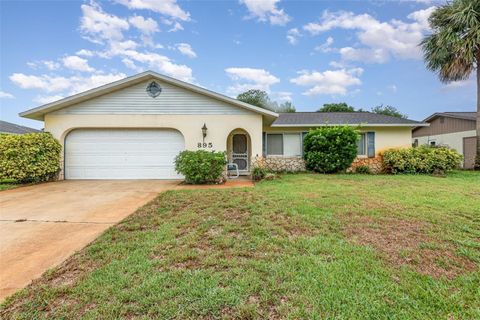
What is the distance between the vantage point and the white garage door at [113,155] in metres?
10.2

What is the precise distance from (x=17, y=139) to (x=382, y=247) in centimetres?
1166

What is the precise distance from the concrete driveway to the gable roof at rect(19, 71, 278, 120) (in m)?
3.44

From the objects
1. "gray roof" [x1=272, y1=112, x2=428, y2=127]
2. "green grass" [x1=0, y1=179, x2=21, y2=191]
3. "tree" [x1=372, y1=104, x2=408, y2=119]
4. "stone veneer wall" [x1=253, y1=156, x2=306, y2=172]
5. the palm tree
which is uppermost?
"tree" [x1=372, y1=104, x2=408, y2=119]

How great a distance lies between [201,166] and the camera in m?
8.77

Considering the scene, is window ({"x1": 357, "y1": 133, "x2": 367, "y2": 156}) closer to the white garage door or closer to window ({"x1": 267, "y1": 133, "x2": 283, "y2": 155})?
window ({"x1": 267, "y1": 133, "x2": 283, "y2": 155})

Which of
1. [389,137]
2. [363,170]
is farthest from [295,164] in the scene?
[389,137]

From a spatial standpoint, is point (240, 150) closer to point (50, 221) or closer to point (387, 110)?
point (50, 221)

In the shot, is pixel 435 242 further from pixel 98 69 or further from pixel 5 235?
pixel 98 69

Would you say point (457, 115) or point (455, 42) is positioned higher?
point (455, 42)

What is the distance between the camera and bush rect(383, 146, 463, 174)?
11.2 metres

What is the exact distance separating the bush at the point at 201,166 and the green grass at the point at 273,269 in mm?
4032

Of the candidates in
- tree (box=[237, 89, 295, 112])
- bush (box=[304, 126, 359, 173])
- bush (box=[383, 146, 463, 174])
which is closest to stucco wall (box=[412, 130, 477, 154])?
bush (box=[383, 146, 463, 174])

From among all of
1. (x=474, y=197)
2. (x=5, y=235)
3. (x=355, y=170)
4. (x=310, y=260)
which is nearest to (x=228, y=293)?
(x=310, y=260)

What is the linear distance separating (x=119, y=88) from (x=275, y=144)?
8.02m
